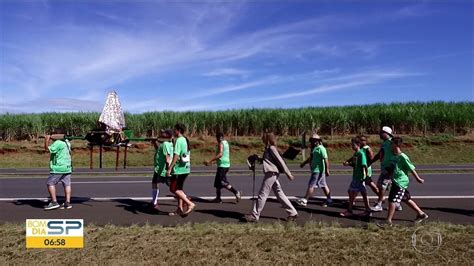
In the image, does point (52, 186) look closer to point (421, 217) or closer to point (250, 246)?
point (250, 246)

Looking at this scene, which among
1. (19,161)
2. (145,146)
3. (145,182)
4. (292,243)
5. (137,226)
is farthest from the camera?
(145,146)

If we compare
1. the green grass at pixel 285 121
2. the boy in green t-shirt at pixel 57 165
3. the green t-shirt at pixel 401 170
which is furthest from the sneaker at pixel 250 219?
the green grass at pixel 285 121

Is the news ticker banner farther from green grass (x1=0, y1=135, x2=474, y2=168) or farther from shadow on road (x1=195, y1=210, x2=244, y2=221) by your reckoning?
green grass (x1=0, y1=135, x2=474, y2=168)

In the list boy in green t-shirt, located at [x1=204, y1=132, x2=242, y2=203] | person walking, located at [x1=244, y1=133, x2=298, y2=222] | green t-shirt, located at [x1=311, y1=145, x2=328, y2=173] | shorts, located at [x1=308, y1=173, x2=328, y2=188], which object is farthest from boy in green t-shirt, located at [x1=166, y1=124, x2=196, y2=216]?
green t-shirt, located at [x1=311, y1=145, x2=328, y2=173]

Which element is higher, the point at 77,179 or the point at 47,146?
the point at 47,146

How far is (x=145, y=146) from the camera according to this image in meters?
25.8

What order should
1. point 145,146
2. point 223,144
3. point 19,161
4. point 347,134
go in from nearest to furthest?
point 223,144 < point 19,161 < point 145,146 < point 347,134

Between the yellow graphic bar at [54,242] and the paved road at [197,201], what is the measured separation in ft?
4.82

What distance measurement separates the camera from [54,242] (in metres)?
5.94

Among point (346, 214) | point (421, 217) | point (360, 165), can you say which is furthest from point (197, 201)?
point (421, 217)

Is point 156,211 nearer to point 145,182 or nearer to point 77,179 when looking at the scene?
point 145,182

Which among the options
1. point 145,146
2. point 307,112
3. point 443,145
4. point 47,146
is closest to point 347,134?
point 307,112

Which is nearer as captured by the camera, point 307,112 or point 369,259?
point 369,259

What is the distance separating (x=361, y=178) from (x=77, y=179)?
1041 centimetres
